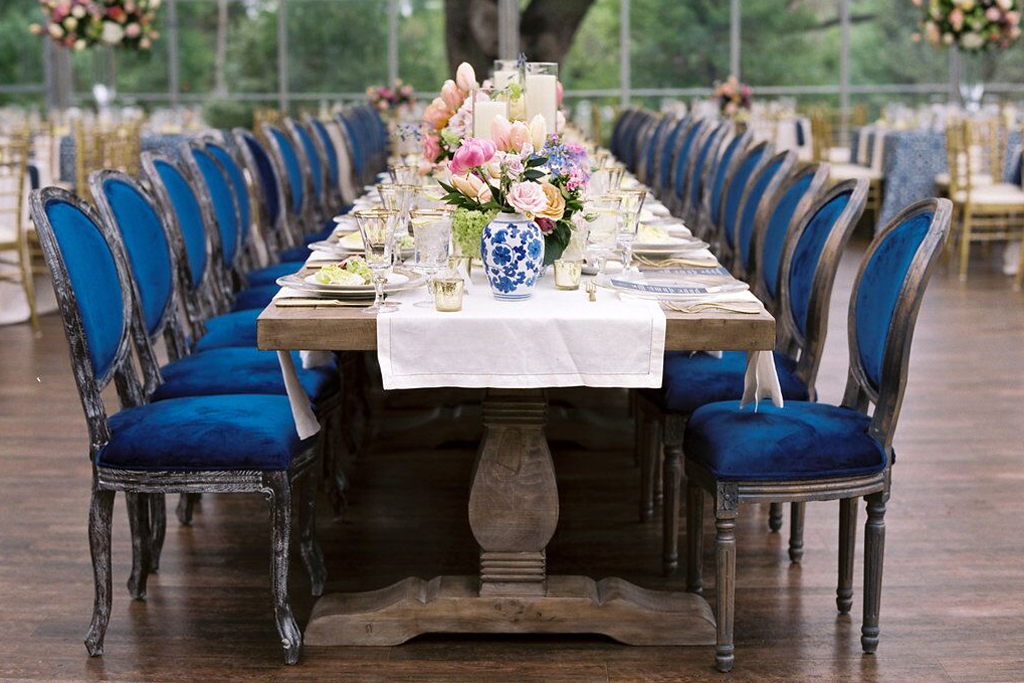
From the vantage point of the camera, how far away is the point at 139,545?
11.0 ft

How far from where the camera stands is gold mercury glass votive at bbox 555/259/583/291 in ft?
10.1

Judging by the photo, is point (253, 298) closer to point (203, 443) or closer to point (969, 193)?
point (203, 443)

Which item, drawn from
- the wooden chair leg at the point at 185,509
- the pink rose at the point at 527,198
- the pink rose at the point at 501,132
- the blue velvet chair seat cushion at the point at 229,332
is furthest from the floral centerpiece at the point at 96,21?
the pink rose at the point at 527,198

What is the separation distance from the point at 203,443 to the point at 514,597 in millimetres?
735

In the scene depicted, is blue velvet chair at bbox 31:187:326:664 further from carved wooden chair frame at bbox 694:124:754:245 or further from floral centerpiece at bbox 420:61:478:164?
carved wooden chair frame at bbox 694:124:754:245

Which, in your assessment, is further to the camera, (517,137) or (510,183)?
(517,137)

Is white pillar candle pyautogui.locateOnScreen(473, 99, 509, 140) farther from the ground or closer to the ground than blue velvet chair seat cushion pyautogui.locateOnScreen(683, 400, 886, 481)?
farther from the ground

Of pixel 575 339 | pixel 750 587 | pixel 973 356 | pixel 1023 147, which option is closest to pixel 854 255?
pixel 1023 147

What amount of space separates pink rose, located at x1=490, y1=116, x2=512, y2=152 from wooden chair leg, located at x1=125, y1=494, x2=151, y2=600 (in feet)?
3.77

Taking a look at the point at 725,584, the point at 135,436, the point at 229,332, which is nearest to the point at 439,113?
the point at 229,332

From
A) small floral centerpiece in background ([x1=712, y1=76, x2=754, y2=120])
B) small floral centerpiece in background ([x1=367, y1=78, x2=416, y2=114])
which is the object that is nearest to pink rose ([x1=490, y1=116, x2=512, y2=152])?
small floral centerpiece in background ([x1=712, y1=76, x2=754, y2=120])

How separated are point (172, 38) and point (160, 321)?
1093 centimetres

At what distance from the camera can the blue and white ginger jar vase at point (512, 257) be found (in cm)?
295

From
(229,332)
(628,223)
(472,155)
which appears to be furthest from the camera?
(229,332)
